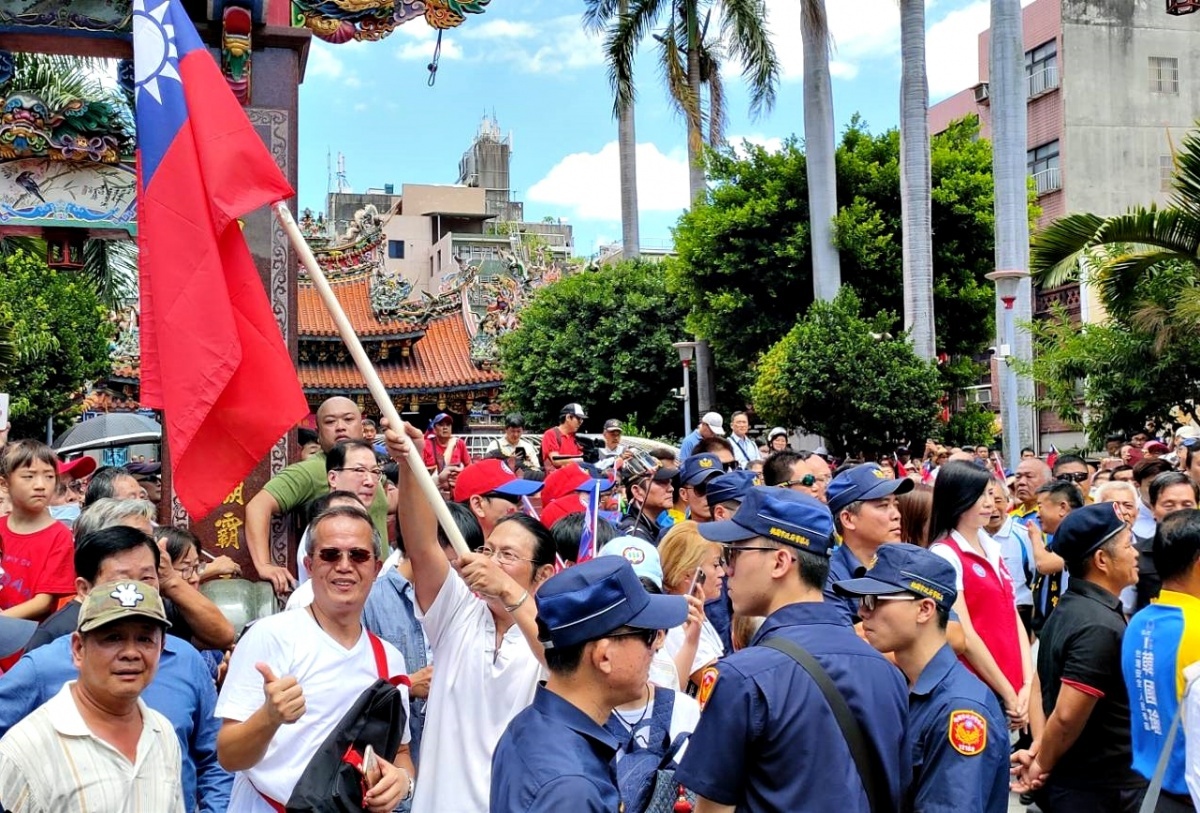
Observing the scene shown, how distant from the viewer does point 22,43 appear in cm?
870

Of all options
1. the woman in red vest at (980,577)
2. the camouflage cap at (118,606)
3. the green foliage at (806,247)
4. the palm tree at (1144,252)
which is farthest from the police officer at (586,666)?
the green foliage at (806,247)

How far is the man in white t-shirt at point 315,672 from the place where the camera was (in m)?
3.43

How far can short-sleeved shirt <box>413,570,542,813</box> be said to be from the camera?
3.65 metres

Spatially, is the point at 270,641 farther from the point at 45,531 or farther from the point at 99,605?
the point at 45,531

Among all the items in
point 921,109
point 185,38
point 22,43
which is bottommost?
point 185,38

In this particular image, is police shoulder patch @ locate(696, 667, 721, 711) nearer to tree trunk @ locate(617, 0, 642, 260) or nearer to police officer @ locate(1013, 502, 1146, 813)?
police officer @ locate(1013, 502, 1146, 813)

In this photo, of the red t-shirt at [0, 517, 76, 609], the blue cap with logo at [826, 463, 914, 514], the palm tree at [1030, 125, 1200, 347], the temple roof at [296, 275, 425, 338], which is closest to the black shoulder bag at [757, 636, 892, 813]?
the blue cap with logo at [826, 463, 914, 514]

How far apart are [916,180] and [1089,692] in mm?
16326

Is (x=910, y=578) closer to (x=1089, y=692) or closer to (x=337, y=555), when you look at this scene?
(x=1089, y=692)

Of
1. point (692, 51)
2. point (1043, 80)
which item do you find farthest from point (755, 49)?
point (1043, 80)

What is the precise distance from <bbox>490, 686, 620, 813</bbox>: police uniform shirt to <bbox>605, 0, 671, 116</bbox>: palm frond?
2575 centimetres

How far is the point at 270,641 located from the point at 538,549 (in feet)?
3.09

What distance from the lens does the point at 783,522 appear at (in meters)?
3.38

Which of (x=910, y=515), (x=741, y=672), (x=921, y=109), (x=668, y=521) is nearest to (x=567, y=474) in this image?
(x=668, y=521)
